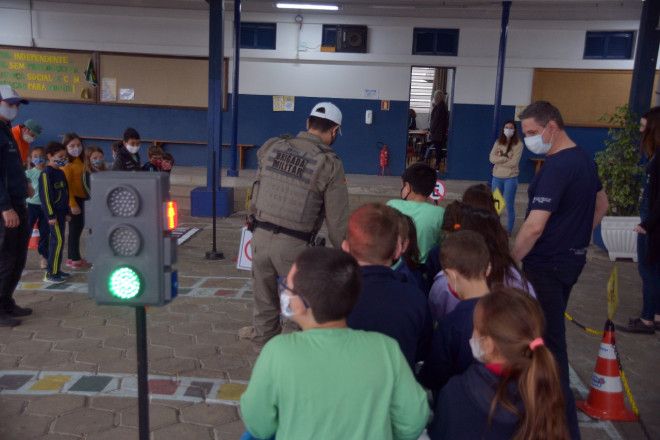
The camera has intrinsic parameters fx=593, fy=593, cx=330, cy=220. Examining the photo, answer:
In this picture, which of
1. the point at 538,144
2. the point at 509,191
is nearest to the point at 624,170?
the point at 509,191

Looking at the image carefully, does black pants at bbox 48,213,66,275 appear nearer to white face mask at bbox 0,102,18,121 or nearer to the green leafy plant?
white face mask at bbox 0,102,18,121

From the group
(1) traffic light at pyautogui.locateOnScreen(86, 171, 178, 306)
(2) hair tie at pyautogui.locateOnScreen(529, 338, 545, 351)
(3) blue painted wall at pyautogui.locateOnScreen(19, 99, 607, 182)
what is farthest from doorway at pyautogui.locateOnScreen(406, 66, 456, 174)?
(2) hair tie at pyautogui.locateOnScreen(529, 338, 545, 351)

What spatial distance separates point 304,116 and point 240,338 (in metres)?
9.12

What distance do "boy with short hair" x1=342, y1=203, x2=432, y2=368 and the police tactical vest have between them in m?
1.30

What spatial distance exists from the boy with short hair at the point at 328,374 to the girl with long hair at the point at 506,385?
14cm

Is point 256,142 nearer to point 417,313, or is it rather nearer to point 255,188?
point 255,188

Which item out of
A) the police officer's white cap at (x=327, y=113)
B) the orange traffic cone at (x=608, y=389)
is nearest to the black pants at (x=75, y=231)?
the police officer's white cap at (x=327, y=113)

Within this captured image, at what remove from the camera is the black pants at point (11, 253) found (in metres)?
4.79

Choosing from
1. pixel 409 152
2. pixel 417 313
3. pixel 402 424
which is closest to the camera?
pixel 402 424

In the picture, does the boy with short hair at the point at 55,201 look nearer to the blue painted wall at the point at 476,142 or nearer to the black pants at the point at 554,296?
the black pants at the point at 554,296

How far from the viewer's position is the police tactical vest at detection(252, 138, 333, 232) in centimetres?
373

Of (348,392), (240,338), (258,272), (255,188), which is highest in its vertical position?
(255,188)

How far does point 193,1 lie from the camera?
12.2 m

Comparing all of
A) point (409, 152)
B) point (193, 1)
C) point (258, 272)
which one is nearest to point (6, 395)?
point (258, 272)
